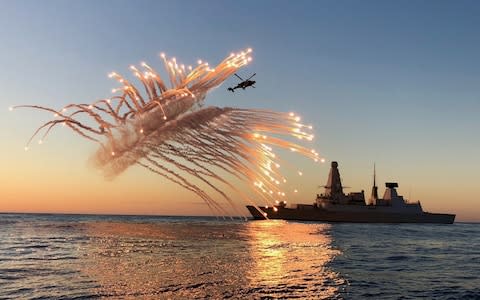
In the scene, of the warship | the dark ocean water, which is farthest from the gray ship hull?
the dark ocean water

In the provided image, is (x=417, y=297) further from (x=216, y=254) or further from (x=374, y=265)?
(x=216, y=254)

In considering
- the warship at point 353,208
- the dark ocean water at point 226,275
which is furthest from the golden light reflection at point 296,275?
the warship at point 353,208

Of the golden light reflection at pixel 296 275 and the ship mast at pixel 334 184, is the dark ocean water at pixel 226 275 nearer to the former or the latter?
the golden light reflection at pixel 296 275

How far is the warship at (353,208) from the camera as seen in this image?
126 metres

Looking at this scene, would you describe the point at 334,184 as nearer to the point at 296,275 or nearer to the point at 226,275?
the point at 296,275

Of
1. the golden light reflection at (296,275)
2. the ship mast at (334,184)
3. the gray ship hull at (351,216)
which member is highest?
the ship mast at (334,184)

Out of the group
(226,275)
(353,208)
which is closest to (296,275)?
(226,275)

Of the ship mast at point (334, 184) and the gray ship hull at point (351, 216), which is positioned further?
the ship mast at point (334, 184)

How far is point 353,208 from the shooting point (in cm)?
12550

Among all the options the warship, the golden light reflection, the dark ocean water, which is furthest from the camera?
the warship

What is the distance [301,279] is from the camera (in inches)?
930

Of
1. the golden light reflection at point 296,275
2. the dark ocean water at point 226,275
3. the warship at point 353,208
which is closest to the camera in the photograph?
the dark ocean water at point 226,275

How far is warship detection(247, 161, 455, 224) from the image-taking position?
4978 inches

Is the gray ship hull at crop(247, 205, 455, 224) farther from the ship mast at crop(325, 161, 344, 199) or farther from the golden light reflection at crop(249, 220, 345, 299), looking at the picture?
the golden light reflection at crop(249, 220, 345, 299)
